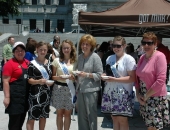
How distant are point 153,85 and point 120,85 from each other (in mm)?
628

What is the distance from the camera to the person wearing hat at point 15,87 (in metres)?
4.56

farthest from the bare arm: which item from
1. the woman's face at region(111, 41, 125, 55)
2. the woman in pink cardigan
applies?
the woman in pink cardigan

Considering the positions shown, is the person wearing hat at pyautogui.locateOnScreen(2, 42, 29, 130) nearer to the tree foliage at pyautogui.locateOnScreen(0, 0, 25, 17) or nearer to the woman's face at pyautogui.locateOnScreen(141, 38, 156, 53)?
the woman's face at pyautogui.locateOnScreen(141, 38, 156, 53)

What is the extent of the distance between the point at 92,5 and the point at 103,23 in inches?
1893

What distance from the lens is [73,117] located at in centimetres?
691

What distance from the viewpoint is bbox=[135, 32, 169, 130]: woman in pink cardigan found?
420cm

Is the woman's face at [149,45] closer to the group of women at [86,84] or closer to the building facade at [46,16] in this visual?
the group of women at [86,84]

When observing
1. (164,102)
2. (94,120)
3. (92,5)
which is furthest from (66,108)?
(92,5)

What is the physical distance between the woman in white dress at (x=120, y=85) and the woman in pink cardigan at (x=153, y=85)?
238 millimetres

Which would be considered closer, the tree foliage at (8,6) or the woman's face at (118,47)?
the woman's face at (118,47)

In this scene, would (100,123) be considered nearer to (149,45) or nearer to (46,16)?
(149,45)

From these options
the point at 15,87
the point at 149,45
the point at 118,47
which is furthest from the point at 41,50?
the point at 149,45

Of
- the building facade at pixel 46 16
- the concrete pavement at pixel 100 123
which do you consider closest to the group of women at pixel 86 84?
the concrete pavement at pixel 100 123

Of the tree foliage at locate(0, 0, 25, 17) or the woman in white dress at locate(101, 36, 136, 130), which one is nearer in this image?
the woman in white dress at locate(101, 36, 136, 130)
